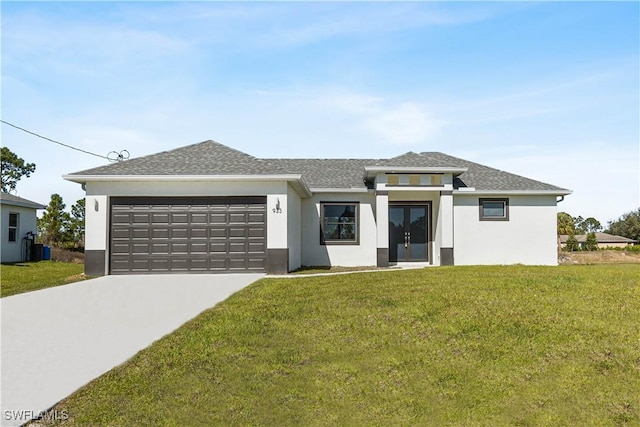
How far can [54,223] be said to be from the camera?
2720 centimetres

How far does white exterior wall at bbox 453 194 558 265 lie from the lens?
18.9 m

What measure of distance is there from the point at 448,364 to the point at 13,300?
941 centimetres

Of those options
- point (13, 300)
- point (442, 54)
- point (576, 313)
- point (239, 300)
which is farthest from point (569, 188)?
point (13, 300)

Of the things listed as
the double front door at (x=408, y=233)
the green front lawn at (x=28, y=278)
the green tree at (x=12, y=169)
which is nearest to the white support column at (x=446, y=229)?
the double front door at (x=408, y=233)

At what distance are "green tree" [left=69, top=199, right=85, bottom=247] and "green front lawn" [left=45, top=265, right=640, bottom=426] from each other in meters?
25.5

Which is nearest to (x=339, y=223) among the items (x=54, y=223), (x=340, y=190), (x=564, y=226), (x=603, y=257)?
(x=340, y=190)

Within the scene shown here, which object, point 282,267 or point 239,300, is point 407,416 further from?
point 282,267

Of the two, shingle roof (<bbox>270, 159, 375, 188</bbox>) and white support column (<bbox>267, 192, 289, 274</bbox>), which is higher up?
shingle roof (<bbox>270, 159, 375, 188</bbox>)

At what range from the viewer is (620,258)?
26.3 m

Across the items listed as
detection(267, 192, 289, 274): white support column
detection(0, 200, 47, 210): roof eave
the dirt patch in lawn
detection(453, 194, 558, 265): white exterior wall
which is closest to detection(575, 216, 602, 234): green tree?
the dirt patch in lawn

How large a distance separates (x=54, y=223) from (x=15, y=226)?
436 cm

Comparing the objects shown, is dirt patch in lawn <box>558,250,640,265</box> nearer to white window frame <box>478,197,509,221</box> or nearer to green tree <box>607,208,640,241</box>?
white window frame <box>478,197,509,221</box>

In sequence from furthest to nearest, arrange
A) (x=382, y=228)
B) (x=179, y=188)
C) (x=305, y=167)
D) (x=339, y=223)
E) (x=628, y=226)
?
1. (x=628, y=226)
2. (x=305, y=167)
3. (x=339, y=223)
4. (x=382, y=228)
5. (x=179, y=188)
